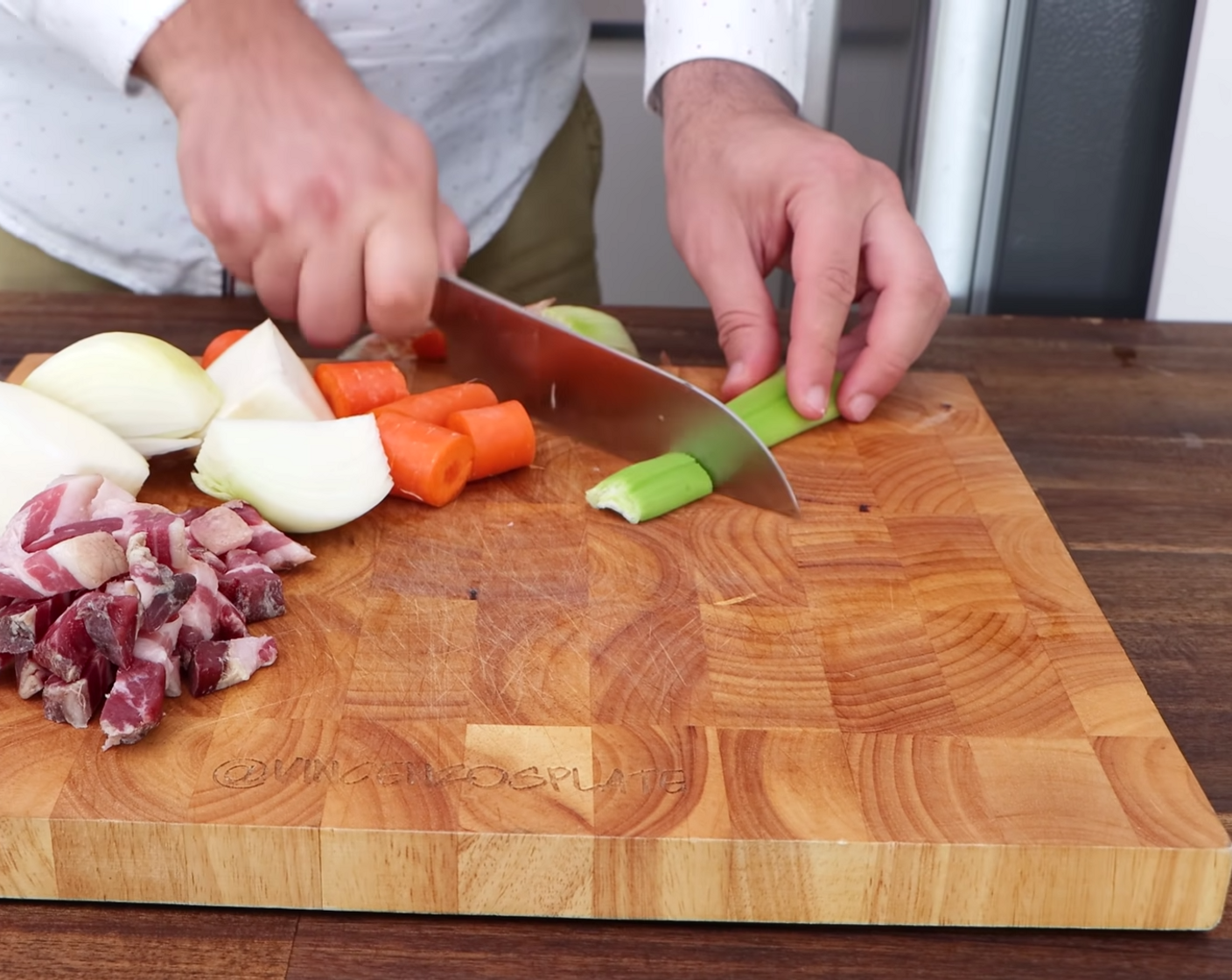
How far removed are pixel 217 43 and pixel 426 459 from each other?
550 mm

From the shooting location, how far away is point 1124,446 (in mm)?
1691

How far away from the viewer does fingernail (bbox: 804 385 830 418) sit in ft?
5.17

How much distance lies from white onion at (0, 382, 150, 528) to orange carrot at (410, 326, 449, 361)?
460mm

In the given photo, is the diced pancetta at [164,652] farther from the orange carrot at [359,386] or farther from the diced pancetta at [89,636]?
the orange carrot at [359,386]

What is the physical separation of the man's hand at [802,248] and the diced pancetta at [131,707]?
0.84m

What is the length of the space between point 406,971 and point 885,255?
109cm

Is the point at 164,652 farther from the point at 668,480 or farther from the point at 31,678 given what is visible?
the point at 668,480

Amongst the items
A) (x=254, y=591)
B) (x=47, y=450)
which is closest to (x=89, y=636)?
(x=254, y=591)

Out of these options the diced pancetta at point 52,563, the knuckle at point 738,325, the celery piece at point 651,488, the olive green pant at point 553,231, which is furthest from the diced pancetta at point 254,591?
the olive green pant at point 553,231

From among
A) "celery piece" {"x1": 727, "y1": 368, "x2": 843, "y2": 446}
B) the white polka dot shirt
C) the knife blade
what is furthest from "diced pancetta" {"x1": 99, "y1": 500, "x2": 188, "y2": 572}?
the white polka dot shirt

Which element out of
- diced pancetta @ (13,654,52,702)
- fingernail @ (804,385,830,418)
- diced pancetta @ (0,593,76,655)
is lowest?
diced pancetta @ (13,654,52,702)

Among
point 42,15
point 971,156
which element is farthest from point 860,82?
point 42,15

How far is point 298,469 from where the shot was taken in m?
1.34

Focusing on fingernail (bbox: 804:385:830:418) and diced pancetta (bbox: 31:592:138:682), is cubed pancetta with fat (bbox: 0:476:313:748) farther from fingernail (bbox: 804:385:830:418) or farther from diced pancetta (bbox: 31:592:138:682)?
fingernail (bbox: 804:385:830:418)
